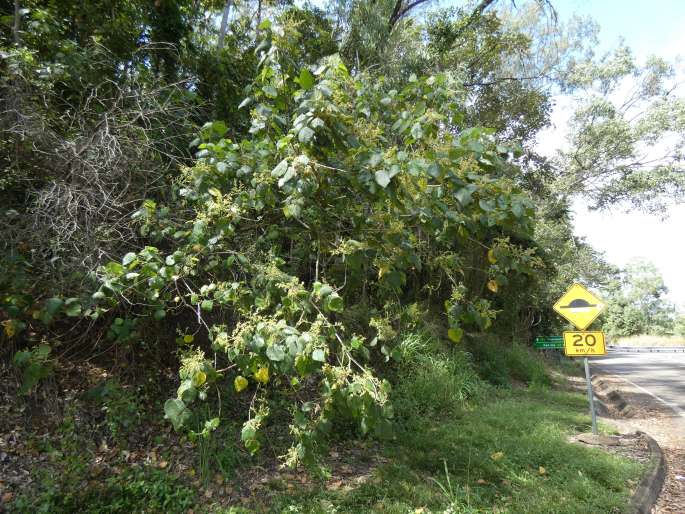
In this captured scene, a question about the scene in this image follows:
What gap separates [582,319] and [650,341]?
5635cm

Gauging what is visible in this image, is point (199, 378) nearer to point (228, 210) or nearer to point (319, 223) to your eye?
point (228, 210)

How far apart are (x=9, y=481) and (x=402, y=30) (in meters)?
9.42

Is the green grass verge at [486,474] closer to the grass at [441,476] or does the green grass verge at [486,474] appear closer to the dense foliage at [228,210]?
the grass at [441,476]

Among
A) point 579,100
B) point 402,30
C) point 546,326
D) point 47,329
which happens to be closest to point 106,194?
point 47,329

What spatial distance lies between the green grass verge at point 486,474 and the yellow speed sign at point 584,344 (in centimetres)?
113

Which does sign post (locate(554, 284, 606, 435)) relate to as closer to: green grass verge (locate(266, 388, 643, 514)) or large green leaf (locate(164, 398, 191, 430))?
green grass verge (locate(266, 388, 643, 514))

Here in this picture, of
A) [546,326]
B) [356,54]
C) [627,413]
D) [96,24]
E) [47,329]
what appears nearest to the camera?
[47,329]

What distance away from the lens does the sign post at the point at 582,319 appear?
649 cm

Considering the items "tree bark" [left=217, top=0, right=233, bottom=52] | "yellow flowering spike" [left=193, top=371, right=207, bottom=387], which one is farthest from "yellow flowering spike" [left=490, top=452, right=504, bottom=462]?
"tree bark" [left=217, top=0, right=233, bottom=52]

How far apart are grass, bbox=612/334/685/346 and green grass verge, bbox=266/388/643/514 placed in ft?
167

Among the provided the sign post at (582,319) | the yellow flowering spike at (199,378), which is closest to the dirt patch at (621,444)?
the sign post at (582,319)

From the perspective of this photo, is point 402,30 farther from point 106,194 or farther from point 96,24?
point 106,194

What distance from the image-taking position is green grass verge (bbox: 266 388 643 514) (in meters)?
3.91

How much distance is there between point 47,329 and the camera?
14.3ft
